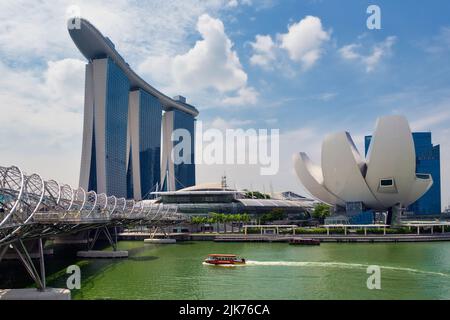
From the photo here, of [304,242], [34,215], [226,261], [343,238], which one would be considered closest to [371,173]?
[343,238]

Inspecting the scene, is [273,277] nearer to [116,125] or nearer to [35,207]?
[35,207]

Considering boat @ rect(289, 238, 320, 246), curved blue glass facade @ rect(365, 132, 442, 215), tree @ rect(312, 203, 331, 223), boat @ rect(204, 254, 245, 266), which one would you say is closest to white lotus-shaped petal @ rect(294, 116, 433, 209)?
tree @ rect(312, 203, 331, 223)

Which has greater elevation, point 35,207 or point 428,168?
point 428,168

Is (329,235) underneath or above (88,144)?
underneath
